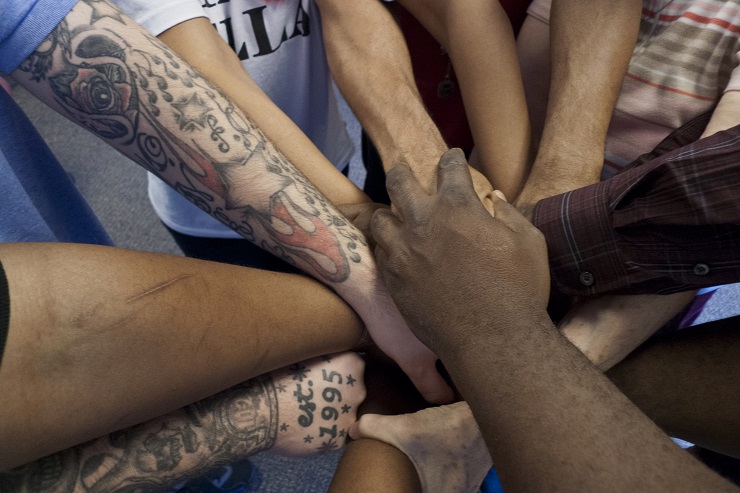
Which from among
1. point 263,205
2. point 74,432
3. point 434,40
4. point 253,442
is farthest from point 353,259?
point 434,40

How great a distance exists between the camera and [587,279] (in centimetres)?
69

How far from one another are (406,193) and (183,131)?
0.91ft

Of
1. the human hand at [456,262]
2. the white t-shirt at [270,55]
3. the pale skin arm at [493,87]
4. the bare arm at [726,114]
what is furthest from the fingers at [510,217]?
the white t-shirt at [270,55]

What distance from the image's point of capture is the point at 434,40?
3.43ft

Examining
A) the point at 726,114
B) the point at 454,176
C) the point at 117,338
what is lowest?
the point at 726,114

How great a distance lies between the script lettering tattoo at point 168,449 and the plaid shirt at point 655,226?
383 millimetres

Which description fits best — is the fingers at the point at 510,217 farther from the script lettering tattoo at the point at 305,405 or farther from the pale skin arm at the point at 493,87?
the script lettering tattoo at the point at 305,405

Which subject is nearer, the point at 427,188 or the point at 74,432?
the point at 74,432

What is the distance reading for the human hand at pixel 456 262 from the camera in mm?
601

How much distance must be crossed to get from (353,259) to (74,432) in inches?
14.0

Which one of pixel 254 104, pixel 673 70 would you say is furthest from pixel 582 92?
pixel 254 104

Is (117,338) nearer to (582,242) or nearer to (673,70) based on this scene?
(582,242)

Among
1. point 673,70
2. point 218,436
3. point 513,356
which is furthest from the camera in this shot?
point 673,70

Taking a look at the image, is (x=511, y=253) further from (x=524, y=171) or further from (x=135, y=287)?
(x=135, y=287)
